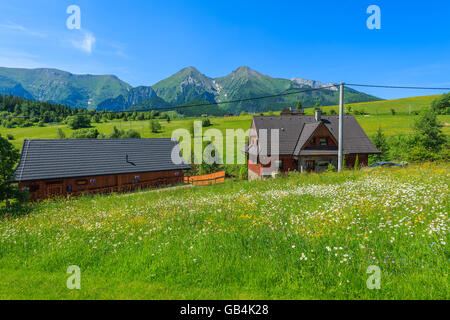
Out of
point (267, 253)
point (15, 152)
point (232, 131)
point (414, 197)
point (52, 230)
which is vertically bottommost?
point (52, 230)

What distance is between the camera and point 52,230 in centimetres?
756

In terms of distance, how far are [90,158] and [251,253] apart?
89.0ft

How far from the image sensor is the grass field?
12.6 feet

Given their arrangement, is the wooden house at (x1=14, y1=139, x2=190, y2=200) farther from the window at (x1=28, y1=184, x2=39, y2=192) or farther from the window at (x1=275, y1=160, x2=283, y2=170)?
the window at (x1=275, y1=160, x2=283, y2=170)

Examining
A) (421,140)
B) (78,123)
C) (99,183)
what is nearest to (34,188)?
(99,183)

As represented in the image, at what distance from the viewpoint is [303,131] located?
31297mm

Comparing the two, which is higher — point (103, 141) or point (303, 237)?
point (103, 141)

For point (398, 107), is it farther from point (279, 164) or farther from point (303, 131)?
point (279, 164)

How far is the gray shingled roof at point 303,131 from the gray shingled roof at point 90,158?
1458 cm

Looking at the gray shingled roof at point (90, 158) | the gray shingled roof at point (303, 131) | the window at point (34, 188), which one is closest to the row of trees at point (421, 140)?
A: the gray shingled roof at point (303, 131)

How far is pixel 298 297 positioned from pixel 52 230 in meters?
8.39
